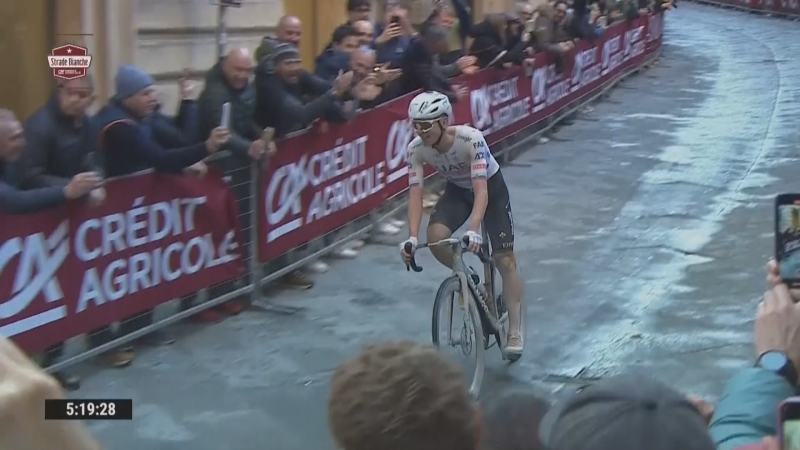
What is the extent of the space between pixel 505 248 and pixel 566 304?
1970 mm

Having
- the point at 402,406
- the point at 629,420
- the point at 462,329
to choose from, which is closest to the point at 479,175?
Answer: the point at 462,329

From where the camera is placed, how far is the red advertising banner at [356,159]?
9758 mm

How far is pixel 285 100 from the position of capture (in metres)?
9.80

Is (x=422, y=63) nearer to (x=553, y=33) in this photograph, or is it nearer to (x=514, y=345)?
(x=514, y=345)

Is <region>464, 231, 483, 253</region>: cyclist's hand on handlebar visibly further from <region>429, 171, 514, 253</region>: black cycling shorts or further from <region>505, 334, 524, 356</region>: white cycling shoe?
<region>505, 334, 524, 356</region>: white cycling shoe

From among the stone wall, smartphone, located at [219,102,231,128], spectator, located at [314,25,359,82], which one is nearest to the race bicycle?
smartphone, located at [219,102,231,128]

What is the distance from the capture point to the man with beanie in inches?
Result: 316

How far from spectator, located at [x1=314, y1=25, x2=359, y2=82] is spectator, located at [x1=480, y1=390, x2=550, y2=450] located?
914cm

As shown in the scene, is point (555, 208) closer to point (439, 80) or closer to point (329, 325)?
point (439, 80)

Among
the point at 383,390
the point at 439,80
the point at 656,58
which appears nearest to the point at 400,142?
the point at 439,80

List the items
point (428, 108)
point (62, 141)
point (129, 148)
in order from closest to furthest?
point (428, 108) < point (62, 141) < point (129, 148)

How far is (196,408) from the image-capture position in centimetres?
712

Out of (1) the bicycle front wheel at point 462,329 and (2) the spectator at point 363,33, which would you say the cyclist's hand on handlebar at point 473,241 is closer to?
(1) the bicycle front wheel at point 462,329
